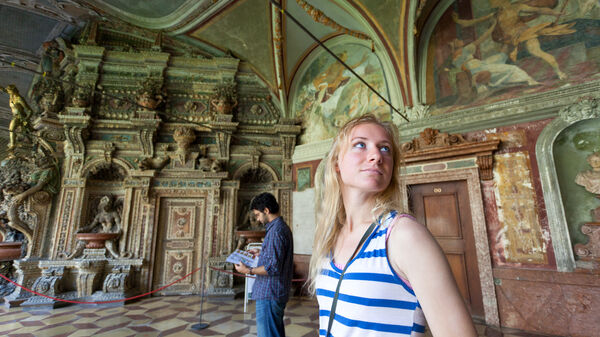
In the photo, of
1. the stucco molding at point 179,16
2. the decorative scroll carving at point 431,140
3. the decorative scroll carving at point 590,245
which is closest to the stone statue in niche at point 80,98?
the stucco molding at point 179,16

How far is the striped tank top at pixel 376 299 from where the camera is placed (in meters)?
0.70

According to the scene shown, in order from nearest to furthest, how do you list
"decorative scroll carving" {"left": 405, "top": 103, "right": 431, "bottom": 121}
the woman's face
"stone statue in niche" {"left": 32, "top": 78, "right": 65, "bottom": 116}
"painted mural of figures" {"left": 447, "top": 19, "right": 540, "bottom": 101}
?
the woman's face → "painted mural of figures" {"left": 447, "top": 19, "right": 540, "bottom": 101} → "decorative scroll carving" {"left": 405, "top": 103, "right": 431, "bottom": 121} → "stone statue in niche" {"left": 32, "top": 78, "right": 65, "bottom": 116}

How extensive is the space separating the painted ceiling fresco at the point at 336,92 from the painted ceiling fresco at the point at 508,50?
119 centimetres

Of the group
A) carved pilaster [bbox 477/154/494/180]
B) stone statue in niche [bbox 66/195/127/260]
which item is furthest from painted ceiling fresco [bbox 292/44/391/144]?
stone statue in niche [bbox 66/195/127/260]

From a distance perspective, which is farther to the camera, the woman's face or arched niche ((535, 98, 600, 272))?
arched niche ((535, 98, 600, 272))

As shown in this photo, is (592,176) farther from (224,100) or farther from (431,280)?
(224,100)

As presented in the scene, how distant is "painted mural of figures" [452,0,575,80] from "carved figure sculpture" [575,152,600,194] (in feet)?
4.37

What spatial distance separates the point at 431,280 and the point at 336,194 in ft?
1.83

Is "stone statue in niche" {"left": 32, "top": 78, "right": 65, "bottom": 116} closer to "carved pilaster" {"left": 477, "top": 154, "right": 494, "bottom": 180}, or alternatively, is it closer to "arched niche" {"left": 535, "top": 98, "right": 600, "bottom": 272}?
"carved pilaster" {"left": 477, "top": 154, "right": 494, "bottom": 180}

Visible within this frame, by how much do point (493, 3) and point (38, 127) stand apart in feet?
35.4

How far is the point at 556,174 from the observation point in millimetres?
4125

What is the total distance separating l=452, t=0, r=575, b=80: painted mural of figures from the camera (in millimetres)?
4438

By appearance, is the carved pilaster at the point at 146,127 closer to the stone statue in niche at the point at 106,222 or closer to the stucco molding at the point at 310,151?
the stone statue in niche at the point at 106,222

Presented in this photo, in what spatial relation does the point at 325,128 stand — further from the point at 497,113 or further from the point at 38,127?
the point at 38,127
